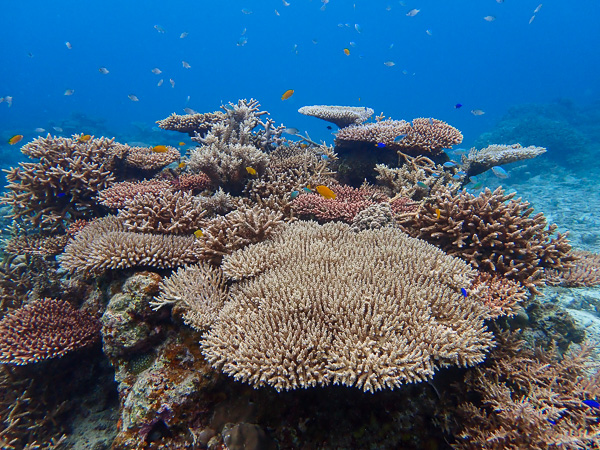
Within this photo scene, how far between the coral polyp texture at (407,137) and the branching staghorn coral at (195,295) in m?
4.77

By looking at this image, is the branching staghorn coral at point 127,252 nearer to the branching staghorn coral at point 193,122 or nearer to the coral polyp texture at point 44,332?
the coral polyp texture at point 44,332

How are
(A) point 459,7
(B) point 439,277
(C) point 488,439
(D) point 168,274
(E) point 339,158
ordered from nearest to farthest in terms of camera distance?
(C) point 488,439 < (B) point 439,277 < (D) point 168,274 < (E) point 339,158 < (A) point 459,7

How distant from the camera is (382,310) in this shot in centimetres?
275

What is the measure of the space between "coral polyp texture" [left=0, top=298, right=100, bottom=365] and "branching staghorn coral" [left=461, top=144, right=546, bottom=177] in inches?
325

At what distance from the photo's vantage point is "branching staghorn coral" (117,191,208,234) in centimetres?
467

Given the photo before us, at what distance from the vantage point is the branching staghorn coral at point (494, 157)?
610cm

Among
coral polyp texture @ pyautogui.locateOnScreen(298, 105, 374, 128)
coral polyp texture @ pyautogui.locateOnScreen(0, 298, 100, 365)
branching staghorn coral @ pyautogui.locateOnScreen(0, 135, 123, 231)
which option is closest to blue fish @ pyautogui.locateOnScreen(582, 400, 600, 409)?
coral polyp texture @ pyautogui.locateOnScreen(0, 298, 100, 365)

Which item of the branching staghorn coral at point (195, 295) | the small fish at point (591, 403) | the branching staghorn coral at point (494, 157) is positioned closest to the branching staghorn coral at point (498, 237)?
the small fish at point (591, 403)

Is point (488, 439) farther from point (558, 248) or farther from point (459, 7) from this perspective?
point (459, 7)

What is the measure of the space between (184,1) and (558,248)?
20764 centimetres

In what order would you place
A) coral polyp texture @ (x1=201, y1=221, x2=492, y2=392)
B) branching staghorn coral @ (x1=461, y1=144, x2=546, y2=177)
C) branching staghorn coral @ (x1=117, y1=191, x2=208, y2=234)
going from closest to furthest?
coral polyp texture @ (x1=201, y1=221, x2=492, y2=392) → branching staghorn coral @ (x1=117, y1=191, x2=208, y2=234) → branching staghorn coral @ (x1=461, y1=144, x2=546, y2=177)

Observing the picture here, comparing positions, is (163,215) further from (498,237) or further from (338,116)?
(338,116)

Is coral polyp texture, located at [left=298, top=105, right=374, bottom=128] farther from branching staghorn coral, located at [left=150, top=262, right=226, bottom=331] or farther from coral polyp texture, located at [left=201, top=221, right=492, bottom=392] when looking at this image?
branching staghorn coral, located at [left=150, top=262, right=226, bottom=331]

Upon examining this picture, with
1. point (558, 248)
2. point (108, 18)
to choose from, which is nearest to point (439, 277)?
point (558, 248)
